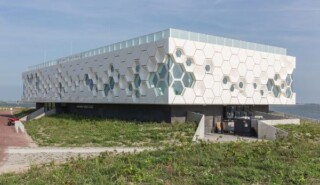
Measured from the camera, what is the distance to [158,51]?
101 feet

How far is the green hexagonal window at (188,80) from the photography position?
30.9 m

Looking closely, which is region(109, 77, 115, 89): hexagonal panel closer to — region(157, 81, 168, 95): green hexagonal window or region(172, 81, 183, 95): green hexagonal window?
region(157, 81, 168, 95): green hexagonal window

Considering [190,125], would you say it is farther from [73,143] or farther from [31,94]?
[31,94]

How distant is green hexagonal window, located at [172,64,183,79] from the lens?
→ 30.3 meters

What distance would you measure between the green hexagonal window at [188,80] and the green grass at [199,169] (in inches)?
721

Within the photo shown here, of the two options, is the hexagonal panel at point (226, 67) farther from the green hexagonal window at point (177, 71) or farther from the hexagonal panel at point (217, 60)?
the green hexagonal window at point (177, 71)

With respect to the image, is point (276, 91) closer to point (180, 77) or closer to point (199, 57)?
point (199, 57)

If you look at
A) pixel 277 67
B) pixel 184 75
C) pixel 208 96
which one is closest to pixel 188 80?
A: pixel 184 75

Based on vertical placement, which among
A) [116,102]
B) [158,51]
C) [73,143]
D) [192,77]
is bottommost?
[73,143]

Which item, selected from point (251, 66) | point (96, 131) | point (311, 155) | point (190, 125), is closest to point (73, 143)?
point (96, 131)

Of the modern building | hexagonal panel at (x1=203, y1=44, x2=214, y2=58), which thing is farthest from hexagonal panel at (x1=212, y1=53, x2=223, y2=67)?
hexagonal panel at (x1=203, y1=44, x2=214, y2=58)

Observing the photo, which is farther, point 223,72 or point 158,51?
point 223,72

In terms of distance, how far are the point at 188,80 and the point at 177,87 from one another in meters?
1.47

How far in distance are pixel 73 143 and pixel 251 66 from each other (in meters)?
20.6
